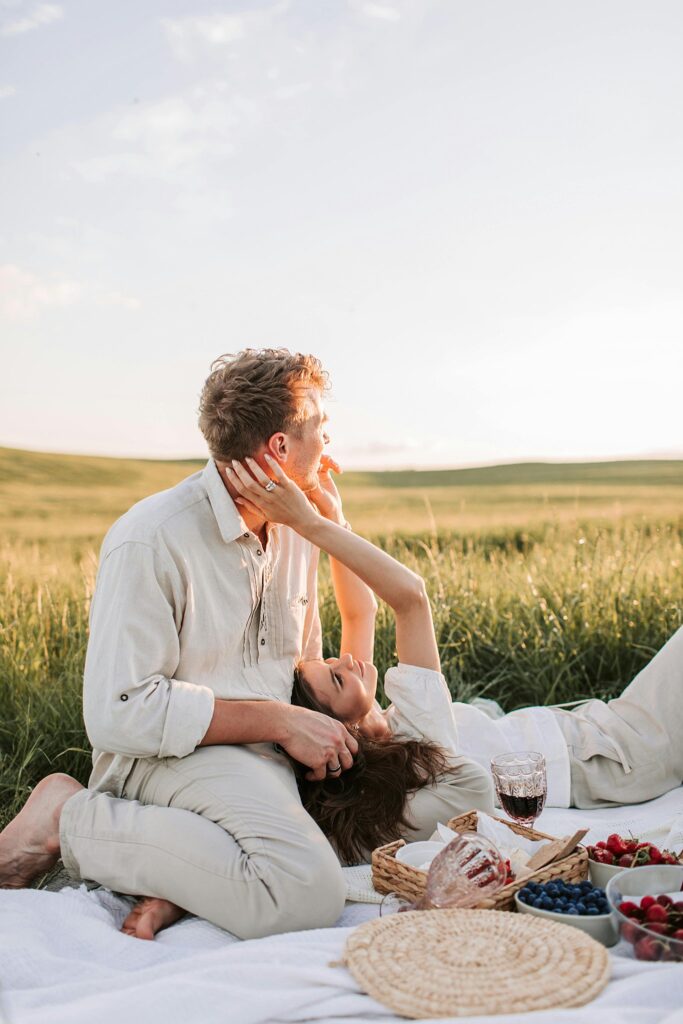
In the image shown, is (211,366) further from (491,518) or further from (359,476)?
(359,476)

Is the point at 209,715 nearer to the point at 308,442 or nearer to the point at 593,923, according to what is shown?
the point at 308,442

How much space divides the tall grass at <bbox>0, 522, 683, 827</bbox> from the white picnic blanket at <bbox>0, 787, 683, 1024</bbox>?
1.66m

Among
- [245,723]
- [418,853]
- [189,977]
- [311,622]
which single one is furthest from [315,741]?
[189,977]

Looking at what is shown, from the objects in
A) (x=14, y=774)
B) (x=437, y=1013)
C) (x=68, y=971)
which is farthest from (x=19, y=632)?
(x=437, y=1013)

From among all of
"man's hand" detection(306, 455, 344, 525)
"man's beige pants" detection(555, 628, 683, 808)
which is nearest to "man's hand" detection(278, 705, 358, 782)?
"man's hand" detection(306, 455, 344, 525)

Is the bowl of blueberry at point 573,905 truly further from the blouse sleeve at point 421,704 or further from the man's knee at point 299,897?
the blouse sleeve at point 421,704

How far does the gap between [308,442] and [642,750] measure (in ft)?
5.92

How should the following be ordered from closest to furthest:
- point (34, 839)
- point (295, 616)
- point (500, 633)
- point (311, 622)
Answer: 1. point (34, 839)
2. point (295, 616)
3. point (311, 622)
4. point (500, 633)

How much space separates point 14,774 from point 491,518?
10.5 meters

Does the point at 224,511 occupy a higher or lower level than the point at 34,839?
higher

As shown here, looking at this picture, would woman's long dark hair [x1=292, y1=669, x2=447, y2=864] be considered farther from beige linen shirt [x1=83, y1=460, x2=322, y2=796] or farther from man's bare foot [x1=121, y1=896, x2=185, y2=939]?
man's bare foot [x1=121, y1=896, x2=185, y2=939]

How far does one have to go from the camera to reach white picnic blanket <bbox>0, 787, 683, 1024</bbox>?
2.13 meters

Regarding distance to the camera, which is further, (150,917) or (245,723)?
(245,723)

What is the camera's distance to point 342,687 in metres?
3.38
